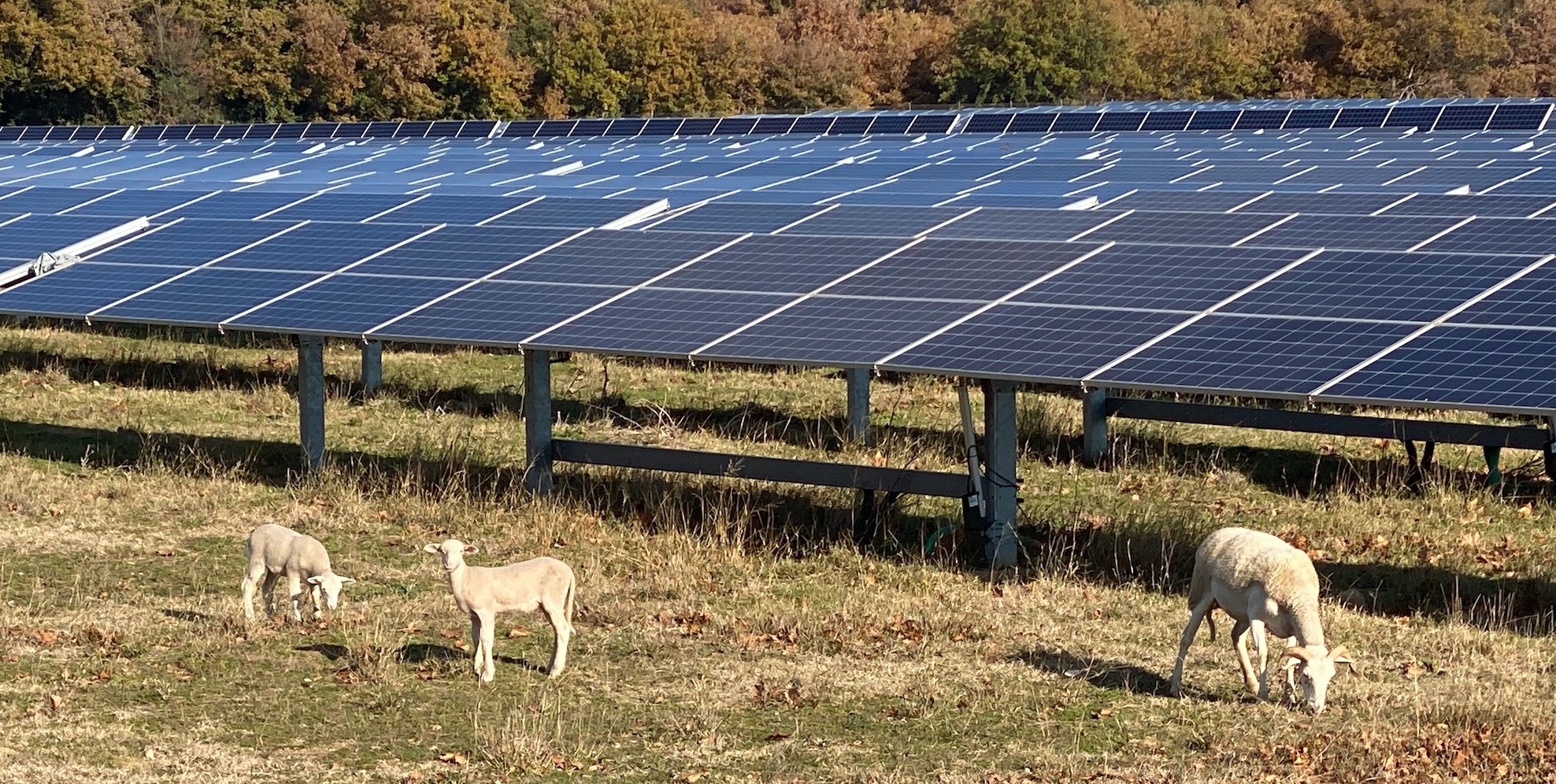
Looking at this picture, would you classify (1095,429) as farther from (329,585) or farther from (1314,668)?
(329,585)

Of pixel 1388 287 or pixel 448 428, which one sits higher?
pixel 1388 287

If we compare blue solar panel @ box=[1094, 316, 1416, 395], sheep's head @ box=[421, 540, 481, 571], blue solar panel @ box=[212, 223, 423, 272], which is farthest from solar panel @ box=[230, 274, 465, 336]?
blue solar panel @ box=[1094, 316, 1416, 395]

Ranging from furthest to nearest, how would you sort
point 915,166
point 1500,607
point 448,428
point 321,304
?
1. point 915,166
2. point 448,428
3. point 321,304
4. point 1500,607

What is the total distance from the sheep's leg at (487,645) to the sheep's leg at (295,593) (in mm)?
1775

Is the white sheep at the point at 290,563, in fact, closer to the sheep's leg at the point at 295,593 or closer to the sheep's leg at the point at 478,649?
the sheep's leg at the point at 295,593

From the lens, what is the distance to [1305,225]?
68.5 feet

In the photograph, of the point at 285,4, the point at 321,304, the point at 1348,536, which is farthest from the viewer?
the point at 285,4

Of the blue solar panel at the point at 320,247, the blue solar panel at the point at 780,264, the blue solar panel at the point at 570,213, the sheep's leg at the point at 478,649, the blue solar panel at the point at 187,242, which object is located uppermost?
the blue solar panel at the point at 780,264

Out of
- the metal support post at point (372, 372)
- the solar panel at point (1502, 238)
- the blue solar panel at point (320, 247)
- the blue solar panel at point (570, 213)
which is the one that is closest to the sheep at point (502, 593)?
the blue solar panel at point (320, 247)

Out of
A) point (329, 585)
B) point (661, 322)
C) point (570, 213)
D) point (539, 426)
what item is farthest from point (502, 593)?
point (570, 213)

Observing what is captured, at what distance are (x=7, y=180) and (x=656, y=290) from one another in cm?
2268

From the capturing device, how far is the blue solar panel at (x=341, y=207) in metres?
24.3

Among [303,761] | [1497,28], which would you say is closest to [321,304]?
[303,761]

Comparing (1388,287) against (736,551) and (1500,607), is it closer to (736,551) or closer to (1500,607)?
(1500,607)
